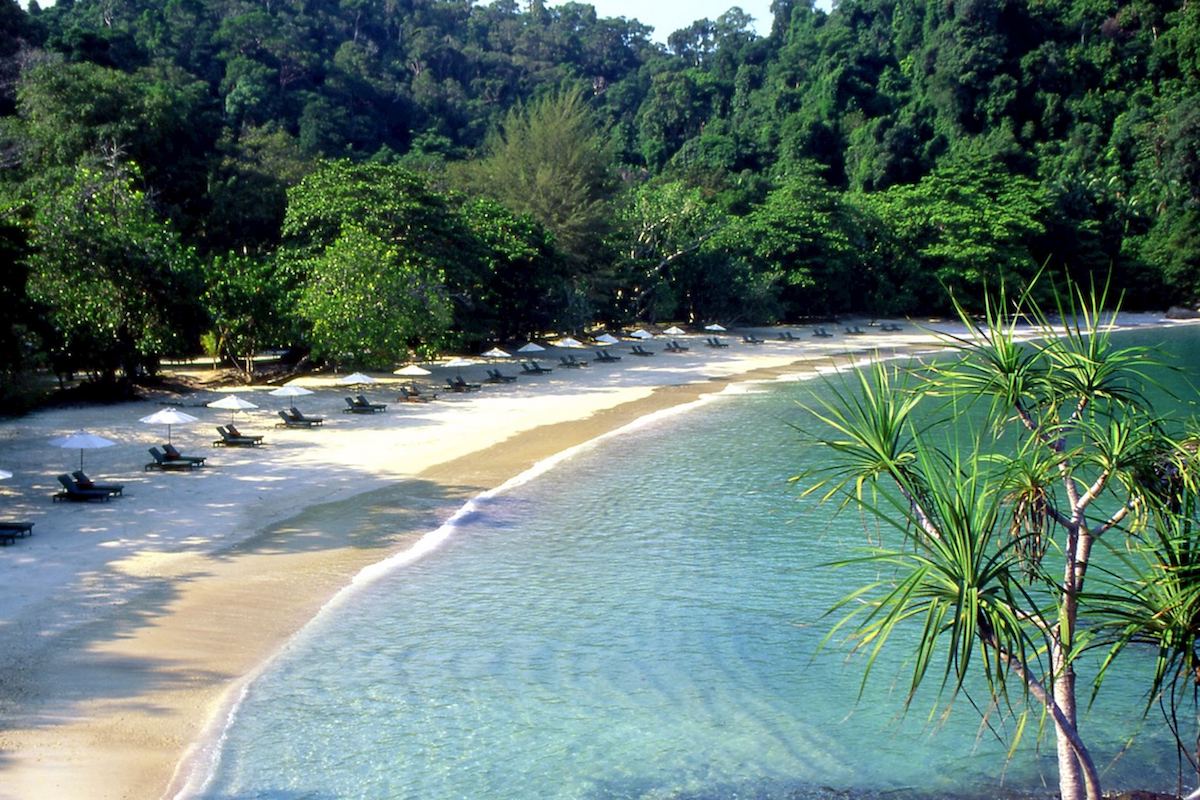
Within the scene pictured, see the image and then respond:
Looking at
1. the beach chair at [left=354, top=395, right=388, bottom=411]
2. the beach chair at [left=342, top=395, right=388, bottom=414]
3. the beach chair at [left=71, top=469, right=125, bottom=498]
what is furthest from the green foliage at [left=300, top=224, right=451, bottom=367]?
the beach chair at [left=71, top=469, right=125, bottom=498]

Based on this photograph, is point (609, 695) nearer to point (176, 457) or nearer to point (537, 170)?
point (176, 457)

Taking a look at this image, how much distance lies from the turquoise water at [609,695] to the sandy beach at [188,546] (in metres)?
0.76

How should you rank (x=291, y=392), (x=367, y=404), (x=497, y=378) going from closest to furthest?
1. (x=291, y=392)
2. (x=367, y=404)
3. (x=497, y=378)

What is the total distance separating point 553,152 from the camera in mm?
46656

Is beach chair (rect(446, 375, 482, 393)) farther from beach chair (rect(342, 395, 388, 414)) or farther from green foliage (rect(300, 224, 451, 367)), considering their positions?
beach chair (rect(342, 395, 388, 414))

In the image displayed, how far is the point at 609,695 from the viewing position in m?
11.4

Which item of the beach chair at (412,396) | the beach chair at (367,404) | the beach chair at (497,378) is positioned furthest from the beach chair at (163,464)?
the beach chair at (497,378)

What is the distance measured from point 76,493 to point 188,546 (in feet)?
9.40

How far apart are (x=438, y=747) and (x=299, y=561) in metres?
5.65

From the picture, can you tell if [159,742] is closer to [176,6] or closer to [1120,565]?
[1120,565]

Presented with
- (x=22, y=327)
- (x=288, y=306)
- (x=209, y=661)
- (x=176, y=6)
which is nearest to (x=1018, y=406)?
(x=209, y=661)

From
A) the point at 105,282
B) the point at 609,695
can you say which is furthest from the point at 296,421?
the point at 609,695

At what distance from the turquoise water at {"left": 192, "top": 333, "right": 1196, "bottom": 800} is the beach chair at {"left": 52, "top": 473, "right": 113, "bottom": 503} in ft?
18.2

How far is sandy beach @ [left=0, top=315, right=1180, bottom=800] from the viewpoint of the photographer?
962cm
